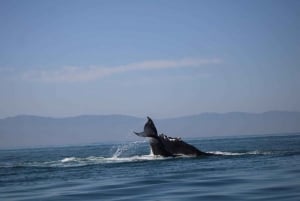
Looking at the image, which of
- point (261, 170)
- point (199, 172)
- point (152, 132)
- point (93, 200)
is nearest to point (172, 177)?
point (199, 172)

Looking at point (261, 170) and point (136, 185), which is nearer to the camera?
point (136, 185)

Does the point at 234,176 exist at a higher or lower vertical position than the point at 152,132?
lower

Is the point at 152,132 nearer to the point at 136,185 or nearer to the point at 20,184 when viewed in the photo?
the point at 20,184

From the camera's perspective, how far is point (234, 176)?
71.3 feet

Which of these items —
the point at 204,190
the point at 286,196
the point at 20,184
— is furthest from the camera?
the point at 20,184

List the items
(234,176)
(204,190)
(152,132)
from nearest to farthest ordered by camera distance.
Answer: (204,190)
(234,176)
(152,132)

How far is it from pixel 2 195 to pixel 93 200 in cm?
513

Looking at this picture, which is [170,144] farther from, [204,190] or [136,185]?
[204,190]

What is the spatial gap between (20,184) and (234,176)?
9789mm

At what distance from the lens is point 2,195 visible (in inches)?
770

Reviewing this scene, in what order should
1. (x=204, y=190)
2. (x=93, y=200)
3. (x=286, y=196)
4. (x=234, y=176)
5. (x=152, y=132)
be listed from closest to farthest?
(x=286, y=196) < (x=93, y=200) < (x=204, y=190) < (x=234, y=176) < (x=152, y=132)

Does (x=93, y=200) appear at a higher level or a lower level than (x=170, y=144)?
lower

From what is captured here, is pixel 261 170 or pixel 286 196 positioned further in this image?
pixel 261 170

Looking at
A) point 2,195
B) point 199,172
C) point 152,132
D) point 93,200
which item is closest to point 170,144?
point 152,132
